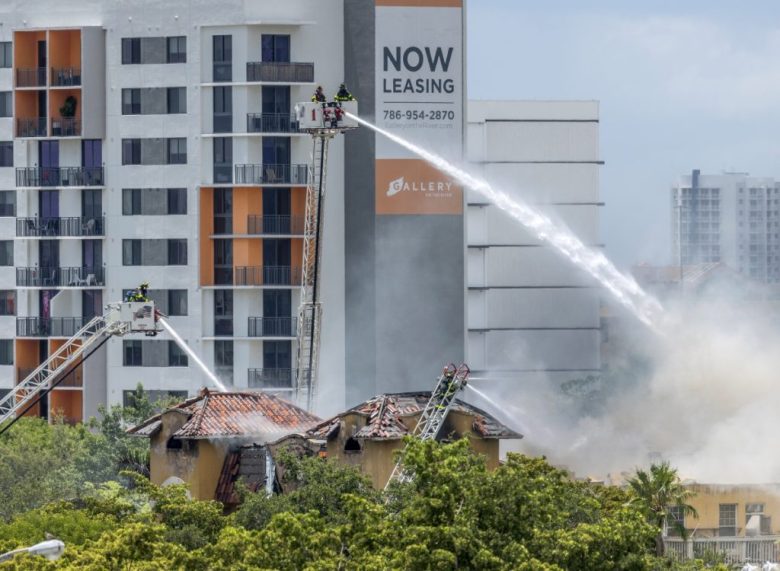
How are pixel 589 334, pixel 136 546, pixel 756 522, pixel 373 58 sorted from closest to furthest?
pixel 136 546, pixel 756 522, pixel 373 58, pixel 589 334

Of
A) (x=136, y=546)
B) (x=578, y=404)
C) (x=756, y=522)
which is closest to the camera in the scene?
(x=136, y=546)

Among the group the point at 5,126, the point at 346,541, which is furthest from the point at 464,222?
the point at 346,541

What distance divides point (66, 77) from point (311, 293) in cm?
2390

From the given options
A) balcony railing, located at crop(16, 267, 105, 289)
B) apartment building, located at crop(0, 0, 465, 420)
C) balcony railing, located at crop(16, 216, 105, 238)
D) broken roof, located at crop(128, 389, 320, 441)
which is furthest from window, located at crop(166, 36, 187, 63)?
broken roof, located at crop(128, 389, 320, 441)

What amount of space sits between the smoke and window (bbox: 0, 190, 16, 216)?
106 feet

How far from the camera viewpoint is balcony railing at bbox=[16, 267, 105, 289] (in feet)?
502

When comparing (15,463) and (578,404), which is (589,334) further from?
(15,463)

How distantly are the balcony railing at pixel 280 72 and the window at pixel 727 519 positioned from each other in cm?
3799

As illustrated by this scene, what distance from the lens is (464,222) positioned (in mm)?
153625

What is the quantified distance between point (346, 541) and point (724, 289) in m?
95.3

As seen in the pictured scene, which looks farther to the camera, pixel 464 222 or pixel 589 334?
pixel 589 334

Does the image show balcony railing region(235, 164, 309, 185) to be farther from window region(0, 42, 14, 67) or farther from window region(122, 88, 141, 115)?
window region(0, 42, 14, 67)

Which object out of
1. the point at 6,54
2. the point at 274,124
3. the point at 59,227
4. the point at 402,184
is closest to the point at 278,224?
the point at 274,124

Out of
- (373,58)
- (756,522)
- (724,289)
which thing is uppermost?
(373,58)
